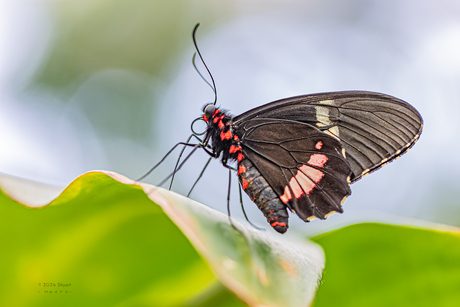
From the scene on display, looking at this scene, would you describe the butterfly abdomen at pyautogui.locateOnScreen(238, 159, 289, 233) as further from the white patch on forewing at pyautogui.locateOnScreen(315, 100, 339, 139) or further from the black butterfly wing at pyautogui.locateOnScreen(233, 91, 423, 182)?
the white patch on forewing at pyautogui.locateOnScreen(315, 100, 339, 139)

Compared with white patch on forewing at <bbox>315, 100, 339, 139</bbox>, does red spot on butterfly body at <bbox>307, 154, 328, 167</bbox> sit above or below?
below

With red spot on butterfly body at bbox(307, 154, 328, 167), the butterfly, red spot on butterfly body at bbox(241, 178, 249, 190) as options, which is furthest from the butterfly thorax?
red spot on butterfly body at bbox(307, 154, 328, 167)

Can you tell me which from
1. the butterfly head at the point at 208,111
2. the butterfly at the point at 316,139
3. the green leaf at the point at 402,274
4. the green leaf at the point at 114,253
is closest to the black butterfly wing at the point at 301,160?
the butterfly at the point at 316,139

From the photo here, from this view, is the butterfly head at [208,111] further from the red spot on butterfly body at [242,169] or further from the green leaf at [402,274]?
the green leaf at [402,274]

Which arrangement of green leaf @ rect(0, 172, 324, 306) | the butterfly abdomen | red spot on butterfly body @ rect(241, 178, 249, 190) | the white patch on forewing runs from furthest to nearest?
the white patch on forewing → red spot on butterfly body @ rect(241, 178, 249, 190) → the butterfly abdomen → green leaf @ rect(0, 172, 324, 306)

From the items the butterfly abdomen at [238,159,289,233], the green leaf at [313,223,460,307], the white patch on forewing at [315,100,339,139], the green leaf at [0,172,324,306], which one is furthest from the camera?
the white patch on forewing at [315,100,339,139]

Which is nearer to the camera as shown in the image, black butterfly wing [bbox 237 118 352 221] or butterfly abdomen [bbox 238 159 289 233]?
butterfly abdomen [bbox 238 159 289 233]

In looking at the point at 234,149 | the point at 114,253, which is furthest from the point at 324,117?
the point at 114,253

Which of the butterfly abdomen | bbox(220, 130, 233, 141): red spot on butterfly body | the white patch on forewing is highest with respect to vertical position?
the white patch on forewing

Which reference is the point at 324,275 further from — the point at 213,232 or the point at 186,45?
the point at 186,45
